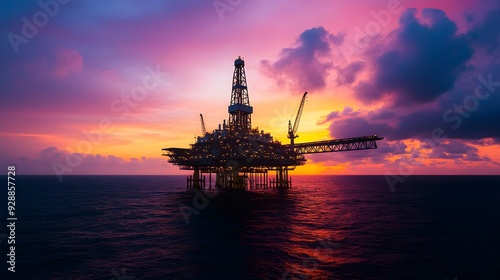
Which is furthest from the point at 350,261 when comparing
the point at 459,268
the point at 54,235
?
the point at 54,235

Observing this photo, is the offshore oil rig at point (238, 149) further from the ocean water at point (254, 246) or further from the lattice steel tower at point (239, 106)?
the ocean water at point (254, 246)

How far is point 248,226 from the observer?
43.9m

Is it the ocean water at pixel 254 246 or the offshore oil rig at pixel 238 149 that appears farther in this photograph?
the offshore oil rig at pixel 238 149

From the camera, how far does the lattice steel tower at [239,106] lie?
326 ft

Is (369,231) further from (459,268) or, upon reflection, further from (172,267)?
(172,267)

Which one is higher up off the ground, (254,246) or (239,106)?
(239,106)

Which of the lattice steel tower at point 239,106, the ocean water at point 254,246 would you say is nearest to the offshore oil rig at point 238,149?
the lattice steel tower at point 239,106

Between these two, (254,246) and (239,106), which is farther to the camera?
(239,106)

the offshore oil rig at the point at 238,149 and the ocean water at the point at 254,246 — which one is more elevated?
the offshore oil rig at the point at 238,149

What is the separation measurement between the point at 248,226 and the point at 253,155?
152 ft

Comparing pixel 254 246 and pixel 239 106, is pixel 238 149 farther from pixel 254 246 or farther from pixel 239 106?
pixel 254 246

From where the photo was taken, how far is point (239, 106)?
99312 mm

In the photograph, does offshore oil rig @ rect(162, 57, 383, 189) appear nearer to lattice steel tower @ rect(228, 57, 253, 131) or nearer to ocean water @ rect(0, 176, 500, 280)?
lattice steel tower @ rect(228, 57, 253, 131)

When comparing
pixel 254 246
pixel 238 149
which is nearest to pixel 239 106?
pixel 238 149
